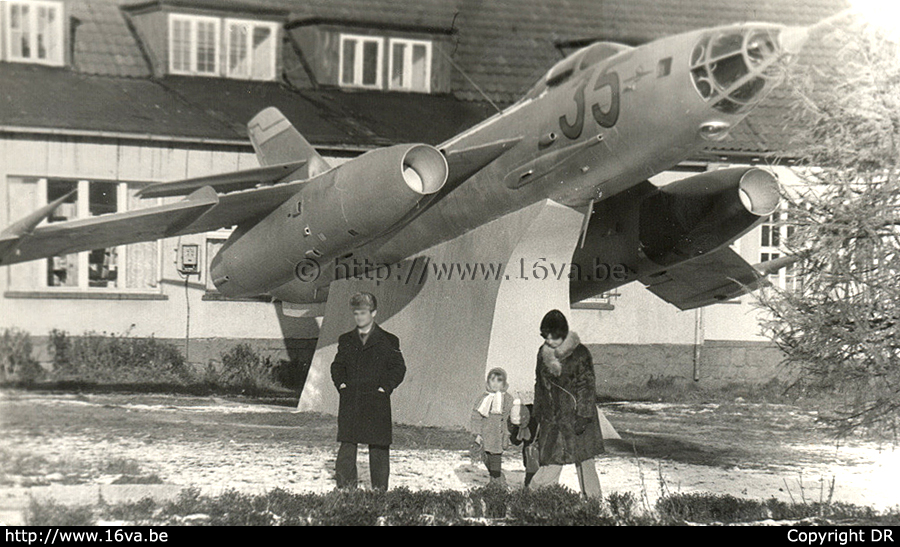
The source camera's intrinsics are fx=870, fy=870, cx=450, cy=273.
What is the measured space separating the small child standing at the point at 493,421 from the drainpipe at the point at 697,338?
795cm

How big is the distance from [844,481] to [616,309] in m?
6.66

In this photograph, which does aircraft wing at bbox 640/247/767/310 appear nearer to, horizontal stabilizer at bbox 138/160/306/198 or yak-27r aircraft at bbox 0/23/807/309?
yak-27r aircraft at bbox 0/23/807/309

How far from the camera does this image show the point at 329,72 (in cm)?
1216

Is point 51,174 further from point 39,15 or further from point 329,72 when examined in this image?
point 329,72

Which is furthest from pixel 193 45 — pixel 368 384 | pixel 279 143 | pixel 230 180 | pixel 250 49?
pixel 368 384

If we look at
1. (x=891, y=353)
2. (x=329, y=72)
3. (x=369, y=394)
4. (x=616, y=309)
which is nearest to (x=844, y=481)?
(x=891, y=353)

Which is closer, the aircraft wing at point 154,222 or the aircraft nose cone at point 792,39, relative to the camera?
the aircraft nose cone at point 792,39

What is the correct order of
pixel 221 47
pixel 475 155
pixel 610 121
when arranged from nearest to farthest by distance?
pixel 610 121 < pixel 475 155 < pixel 221 47

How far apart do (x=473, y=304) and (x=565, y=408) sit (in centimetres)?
256

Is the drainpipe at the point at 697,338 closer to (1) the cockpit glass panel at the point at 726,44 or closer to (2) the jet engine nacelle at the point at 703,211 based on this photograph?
(2) the jet engine nacelle at the point at 703,211

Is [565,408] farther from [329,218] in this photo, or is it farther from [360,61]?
[360,61]

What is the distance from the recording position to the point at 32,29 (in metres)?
9.89

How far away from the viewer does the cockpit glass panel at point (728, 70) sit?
6.56 metres

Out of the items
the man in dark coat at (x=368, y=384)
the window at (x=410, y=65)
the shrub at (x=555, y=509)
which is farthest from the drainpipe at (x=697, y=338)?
the man in dark coat at (x=368, y=384)
